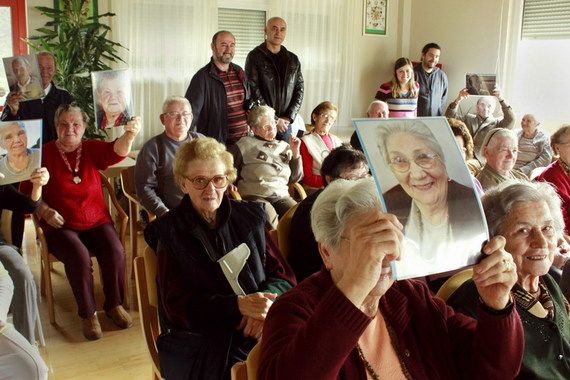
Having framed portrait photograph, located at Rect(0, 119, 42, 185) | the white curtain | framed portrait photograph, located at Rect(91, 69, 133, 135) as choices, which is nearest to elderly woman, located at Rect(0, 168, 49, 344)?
framed portrait photograph, located at Rect(0, 119, 42, 185)

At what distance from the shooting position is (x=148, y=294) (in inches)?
79.2

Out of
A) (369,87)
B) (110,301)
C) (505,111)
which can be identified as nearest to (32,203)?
(110,301)

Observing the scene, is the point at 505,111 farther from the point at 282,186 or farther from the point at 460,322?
the point at 460,322

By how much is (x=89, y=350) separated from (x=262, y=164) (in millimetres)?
1555

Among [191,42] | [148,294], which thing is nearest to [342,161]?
[148,294]

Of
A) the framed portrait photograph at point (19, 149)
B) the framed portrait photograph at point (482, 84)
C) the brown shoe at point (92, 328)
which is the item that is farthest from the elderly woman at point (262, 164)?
the framed portrait photograph at point (482, 84)

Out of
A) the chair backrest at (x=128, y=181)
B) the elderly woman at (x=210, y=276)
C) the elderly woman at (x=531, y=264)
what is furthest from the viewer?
the chair backrest at (x=128, y=181)

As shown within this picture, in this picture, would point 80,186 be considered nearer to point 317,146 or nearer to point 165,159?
point 165,159

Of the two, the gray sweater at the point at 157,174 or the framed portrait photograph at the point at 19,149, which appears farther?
the gray sweater at the point at 157,174

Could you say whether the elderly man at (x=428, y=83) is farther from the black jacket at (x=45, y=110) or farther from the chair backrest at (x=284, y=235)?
the chair backrest at (x=284, y=235)

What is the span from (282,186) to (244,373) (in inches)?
102

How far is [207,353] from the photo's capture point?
1.80 m

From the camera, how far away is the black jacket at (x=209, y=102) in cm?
423

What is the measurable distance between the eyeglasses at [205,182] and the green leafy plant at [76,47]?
3073 millimetres
